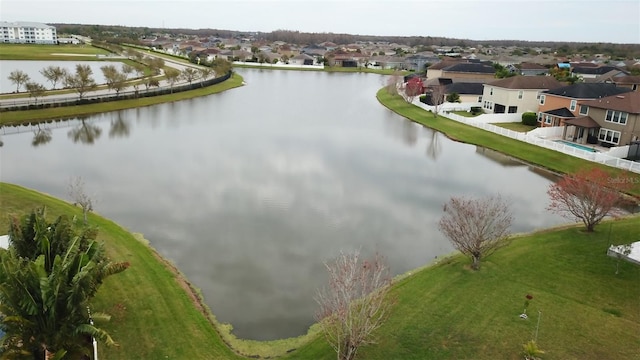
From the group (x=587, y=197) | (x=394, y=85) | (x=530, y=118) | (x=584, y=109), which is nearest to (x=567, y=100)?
(x=584, y=109)

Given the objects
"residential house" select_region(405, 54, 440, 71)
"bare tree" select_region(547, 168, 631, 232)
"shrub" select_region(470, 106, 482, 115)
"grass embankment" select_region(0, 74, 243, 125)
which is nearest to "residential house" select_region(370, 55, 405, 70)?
"residential house" select_region(405, 54, 440, 71)

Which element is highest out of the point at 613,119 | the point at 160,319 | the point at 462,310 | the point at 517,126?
the point at 613,119

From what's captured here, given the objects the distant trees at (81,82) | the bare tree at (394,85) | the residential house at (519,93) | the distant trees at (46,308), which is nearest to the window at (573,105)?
the residential house at (519,93)

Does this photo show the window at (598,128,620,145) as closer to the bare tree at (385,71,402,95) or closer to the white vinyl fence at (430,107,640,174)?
the white vinyl fence at (430,107,640,174)

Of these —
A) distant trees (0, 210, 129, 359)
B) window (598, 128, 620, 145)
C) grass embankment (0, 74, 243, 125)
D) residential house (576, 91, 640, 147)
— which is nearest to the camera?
distant trees (0, 210, 129, 359)

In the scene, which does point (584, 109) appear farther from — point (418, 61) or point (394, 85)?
point (418, 61)

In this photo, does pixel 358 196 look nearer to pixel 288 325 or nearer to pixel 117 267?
pixel 288 325
